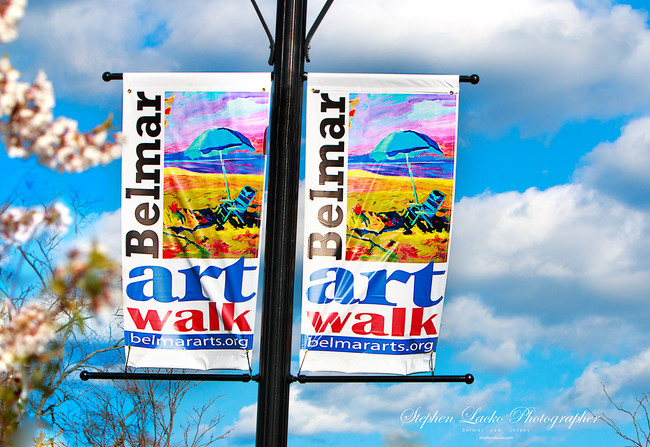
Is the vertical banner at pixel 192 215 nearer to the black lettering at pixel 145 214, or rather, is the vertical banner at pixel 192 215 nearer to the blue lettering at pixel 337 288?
the black lettering at pixel 145 214

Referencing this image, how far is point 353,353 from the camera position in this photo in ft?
18.1

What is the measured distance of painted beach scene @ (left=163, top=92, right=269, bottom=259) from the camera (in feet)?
18.2

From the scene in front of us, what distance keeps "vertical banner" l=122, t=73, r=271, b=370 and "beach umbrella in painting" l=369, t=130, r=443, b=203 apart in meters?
0.98

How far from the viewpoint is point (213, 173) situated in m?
5.69

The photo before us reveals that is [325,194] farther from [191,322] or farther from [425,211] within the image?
[191,322]

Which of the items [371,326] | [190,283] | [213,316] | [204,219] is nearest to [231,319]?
[213,316]

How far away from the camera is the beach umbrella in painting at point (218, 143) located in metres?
5.70

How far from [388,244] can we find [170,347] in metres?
1.96

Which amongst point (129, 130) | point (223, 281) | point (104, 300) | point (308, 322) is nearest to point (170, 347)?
point (223, 281)

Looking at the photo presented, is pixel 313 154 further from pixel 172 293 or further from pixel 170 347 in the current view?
pixel 170 347

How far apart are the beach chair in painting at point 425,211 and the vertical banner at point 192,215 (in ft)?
3.98

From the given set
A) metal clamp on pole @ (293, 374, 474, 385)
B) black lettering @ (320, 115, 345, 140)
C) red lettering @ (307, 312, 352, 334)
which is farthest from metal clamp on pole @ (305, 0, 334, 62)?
metal clamp on pole @ (293, 374, 474, 385)

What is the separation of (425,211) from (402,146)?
59cm

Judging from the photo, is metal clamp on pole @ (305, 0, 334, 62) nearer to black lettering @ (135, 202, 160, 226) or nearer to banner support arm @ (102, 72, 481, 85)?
banner support arm @ (102, 72, 481, 85)
